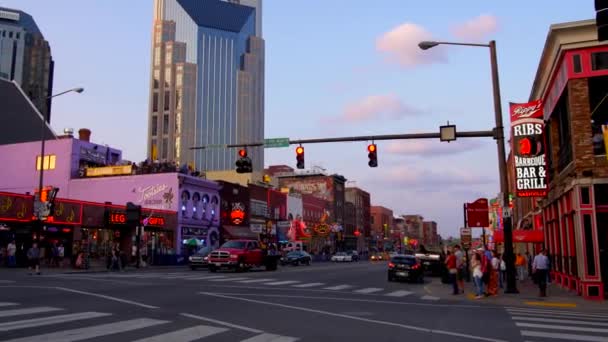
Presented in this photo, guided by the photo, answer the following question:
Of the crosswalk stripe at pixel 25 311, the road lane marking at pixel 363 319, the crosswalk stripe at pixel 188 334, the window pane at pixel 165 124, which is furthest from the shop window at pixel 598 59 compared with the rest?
the window pane at pixel 165 124

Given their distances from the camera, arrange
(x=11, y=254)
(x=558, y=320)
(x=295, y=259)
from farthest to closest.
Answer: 1. (x=295, y=259)
2. (x=11, y=254)
3. (x=558, y=320)

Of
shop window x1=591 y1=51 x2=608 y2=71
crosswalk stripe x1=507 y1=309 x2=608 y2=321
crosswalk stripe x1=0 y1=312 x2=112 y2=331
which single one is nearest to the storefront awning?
shop window x1=591 y1=51 x2=608 y2=71

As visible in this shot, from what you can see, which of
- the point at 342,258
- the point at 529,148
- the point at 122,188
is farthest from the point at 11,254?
the point at 342,258

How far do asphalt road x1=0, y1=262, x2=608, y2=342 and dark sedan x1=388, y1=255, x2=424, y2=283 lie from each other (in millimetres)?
11713

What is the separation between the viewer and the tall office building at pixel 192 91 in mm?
164125

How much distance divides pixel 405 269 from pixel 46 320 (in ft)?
72.3

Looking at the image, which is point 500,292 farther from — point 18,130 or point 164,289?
point 18,130

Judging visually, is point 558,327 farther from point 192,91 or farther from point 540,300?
point 192,91

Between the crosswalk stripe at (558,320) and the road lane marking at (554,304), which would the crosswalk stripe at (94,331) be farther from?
the road lane marking at (554,304)

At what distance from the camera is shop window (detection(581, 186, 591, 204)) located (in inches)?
825

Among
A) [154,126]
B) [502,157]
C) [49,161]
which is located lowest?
[502,157]

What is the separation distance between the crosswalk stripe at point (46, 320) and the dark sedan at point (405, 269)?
2054 cm

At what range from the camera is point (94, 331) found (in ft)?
32.7

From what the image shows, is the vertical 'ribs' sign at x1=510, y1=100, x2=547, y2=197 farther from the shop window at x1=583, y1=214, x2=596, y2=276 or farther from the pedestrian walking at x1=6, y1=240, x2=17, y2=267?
the pedestrian walking at x1=6, y1=240, x2=17, y2=267
